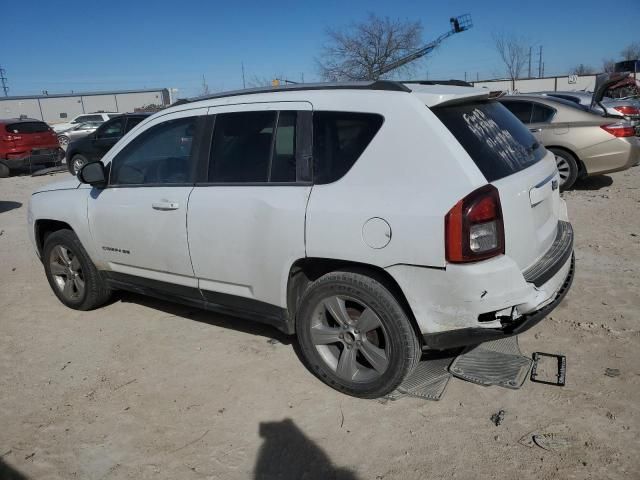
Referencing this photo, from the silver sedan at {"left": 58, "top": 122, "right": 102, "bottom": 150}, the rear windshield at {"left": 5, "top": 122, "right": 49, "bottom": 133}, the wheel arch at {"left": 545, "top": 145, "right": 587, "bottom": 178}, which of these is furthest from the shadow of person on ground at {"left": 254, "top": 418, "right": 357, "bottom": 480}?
the silver sedan at {"left": 58, "top": 122, "right": 102, "bottom": 150}

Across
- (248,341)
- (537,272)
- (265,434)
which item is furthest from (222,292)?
(537,272)

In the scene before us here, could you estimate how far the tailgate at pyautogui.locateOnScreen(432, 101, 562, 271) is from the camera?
2.67 m

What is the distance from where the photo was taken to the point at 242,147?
3402 mm

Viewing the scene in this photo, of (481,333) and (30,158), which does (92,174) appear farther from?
(30,158)

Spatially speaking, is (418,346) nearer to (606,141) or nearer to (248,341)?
(248,341)

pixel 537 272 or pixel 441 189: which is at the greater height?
pixel 441 189

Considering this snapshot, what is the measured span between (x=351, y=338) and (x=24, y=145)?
1563cm

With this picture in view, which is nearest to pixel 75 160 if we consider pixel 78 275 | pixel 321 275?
pixel 78 275

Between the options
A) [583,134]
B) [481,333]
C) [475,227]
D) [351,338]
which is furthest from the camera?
[583,134]

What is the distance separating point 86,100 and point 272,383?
71776mm

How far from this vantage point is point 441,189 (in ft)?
8.39

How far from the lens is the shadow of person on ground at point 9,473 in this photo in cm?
265

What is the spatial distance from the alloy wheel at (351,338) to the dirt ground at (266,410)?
0.67 feet

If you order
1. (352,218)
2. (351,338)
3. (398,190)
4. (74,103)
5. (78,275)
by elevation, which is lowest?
(351,338)
